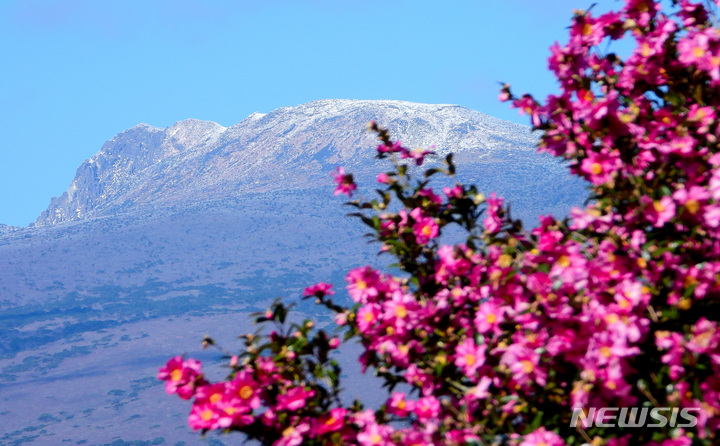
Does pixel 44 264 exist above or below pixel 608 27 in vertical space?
below

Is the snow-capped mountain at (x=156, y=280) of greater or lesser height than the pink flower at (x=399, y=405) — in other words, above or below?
below

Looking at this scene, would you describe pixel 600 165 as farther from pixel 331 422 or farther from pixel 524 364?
pixel 331 422

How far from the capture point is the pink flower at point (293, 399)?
3.00 m

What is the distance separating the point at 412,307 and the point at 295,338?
547mm

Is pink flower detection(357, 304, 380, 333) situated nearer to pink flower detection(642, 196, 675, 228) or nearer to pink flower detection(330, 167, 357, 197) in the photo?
pink flower detection(330, 167, 357, 197)

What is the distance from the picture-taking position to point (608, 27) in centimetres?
354

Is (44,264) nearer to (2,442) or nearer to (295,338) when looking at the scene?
(2,442)

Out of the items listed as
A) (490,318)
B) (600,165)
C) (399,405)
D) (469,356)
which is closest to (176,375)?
A: (399,405)

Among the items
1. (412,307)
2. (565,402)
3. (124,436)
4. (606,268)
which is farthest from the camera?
(124,436)

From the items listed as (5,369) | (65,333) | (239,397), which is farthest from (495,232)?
(65,333)

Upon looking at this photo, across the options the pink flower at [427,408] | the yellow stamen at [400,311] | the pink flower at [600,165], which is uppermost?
the pink flower at [600,165]

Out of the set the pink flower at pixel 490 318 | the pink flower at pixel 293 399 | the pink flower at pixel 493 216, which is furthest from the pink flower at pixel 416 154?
the pink flower at pixel 293 399

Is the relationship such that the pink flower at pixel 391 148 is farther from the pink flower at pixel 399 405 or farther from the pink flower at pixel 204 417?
the pink flower at pixel 204 417

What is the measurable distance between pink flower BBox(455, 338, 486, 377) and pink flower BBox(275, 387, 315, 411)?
0.63m
